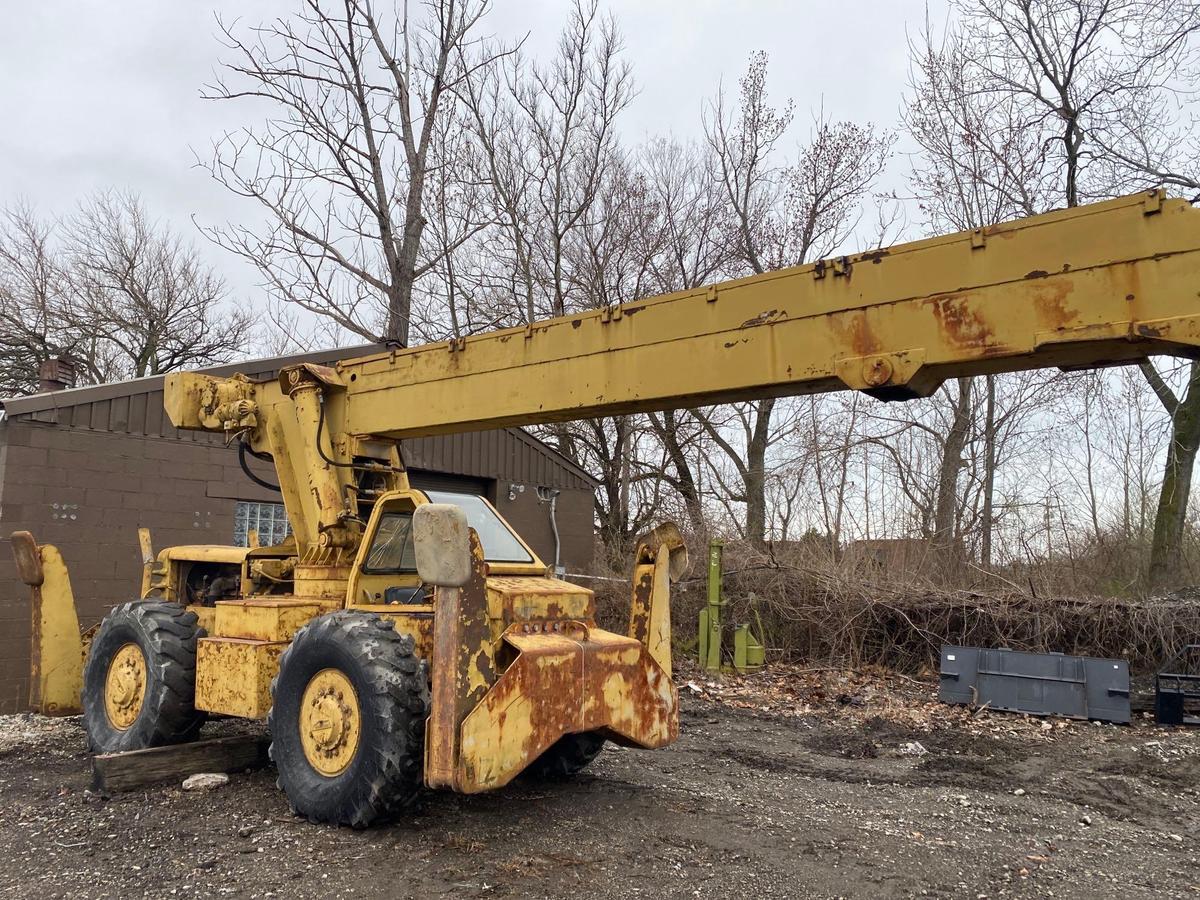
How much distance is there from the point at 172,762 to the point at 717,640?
752 cm

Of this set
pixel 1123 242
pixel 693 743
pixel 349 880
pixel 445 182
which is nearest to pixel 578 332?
pixel 1123 242

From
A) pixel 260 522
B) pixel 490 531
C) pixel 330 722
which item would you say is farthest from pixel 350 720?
pixel 260 522

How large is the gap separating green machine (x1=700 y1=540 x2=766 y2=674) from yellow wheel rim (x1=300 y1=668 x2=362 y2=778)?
7.51 meters

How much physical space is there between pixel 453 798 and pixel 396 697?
1367 millimetres

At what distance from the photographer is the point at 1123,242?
3.52 m

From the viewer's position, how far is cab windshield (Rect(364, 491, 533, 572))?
237 inches

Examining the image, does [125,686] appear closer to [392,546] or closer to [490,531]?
[392,546]

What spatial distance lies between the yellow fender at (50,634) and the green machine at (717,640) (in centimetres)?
735

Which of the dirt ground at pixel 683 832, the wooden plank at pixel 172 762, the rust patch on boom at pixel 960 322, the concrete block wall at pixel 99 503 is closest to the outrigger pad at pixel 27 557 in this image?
the dirt ground at pixel 683 832

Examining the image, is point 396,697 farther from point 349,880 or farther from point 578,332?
point 578,332

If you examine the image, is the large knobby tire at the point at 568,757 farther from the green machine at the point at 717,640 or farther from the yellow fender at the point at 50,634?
the green machine at the point at 717,640

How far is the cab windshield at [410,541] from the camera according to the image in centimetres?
602

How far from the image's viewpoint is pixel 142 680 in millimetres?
6488

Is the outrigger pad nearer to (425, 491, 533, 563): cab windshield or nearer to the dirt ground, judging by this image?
the dirt ground
